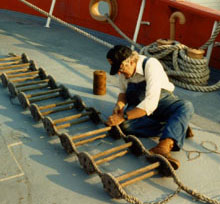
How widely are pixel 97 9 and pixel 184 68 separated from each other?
130 inches

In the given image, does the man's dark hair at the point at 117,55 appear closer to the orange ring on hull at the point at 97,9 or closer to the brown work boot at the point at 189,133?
the brown work boot at the point at 189,133

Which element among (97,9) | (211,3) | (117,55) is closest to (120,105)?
(117,55)

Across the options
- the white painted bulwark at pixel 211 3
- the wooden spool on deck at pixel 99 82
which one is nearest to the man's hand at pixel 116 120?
the wooden spool on deck at pixel 99 82

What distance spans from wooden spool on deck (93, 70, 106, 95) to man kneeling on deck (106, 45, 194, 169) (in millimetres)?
866

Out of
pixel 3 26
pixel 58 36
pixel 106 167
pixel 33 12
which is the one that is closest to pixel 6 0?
→ pixel 33 12

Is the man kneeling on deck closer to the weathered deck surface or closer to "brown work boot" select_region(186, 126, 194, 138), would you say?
"brown work boot" select_region(186, 126, 194, 138)

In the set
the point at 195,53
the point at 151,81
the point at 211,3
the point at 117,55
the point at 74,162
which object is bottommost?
the point at 74,162

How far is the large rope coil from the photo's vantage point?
500 centimetres

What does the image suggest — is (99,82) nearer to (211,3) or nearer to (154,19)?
(154,19)

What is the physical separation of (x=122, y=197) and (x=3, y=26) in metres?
6.78

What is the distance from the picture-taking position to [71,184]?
3006 mm

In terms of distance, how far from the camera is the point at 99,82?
4.65 meters

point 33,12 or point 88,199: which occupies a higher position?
point 33,12

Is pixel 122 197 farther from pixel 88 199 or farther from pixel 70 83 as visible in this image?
pixel 70 83
